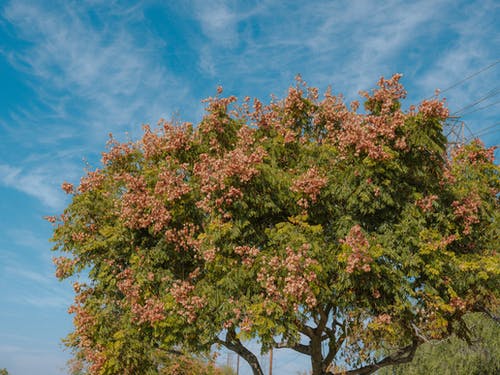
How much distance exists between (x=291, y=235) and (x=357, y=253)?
1811 millimetres

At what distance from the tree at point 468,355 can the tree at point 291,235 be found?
10.6 metres

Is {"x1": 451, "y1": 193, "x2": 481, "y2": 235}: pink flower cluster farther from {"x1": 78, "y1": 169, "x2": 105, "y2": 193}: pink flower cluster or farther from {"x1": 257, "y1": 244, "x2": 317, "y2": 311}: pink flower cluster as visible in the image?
{"x1": 78, "y1": 169, "x2": 105, "y2": 193}: pink flower cluster

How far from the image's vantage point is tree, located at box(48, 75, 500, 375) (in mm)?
13289

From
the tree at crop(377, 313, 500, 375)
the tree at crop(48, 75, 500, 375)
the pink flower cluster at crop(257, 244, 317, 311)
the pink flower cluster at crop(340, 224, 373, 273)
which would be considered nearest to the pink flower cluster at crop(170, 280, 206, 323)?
the tree at crop(48, 75, 500, 375)

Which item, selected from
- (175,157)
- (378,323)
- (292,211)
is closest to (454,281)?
(378,323)

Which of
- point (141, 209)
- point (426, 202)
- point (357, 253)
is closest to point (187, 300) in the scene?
point (141, 209)

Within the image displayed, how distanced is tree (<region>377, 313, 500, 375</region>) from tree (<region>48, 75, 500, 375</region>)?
34.7 feet

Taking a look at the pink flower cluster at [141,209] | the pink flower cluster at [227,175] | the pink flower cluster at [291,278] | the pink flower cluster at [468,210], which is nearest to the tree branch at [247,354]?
the pink flower cluster at [141,209]

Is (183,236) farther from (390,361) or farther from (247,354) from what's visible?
(390,361)

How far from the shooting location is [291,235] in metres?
13.4

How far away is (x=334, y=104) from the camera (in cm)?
1770

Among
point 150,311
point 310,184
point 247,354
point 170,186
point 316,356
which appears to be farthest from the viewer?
point 247,354

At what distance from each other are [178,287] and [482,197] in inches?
372

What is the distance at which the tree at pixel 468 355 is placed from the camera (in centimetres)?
2600
